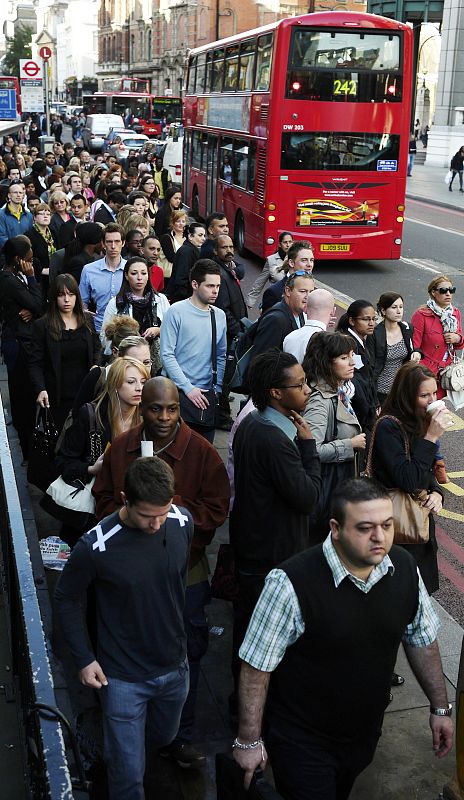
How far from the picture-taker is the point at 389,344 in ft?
23.3

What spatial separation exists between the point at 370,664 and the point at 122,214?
7.47m

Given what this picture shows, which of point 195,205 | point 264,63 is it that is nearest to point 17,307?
point 264,63

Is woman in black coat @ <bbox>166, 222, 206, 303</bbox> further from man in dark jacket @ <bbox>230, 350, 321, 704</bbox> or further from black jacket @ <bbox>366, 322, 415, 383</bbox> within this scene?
man in dark jacket @ <bbox>230, 350, 321, 704</bbox>

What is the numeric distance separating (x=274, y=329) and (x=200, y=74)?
17908mm

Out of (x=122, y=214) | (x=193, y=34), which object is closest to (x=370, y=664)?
(x=122, y=214)

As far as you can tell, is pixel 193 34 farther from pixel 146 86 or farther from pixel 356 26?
pixel 356 26

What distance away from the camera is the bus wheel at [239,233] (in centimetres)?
1831

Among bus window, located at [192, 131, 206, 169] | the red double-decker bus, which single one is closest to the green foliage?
bus window, located at [192, 131, 206, 169]

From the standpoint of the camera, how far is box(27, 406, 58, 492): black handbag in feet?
19.3

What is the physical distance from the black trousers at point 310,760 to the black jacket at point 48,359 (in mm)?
3516

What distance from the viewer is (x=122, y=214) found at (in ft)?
32.2

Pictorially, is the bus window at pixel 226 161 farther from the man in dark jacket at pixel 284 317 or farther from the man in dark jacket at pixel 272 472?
the man in dark jacket at pixel 272 472

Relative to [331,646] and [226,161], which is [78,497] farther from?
[226,161]

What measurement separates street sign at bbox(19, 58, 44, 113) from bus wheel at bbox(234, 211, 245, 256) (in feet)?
50.5
